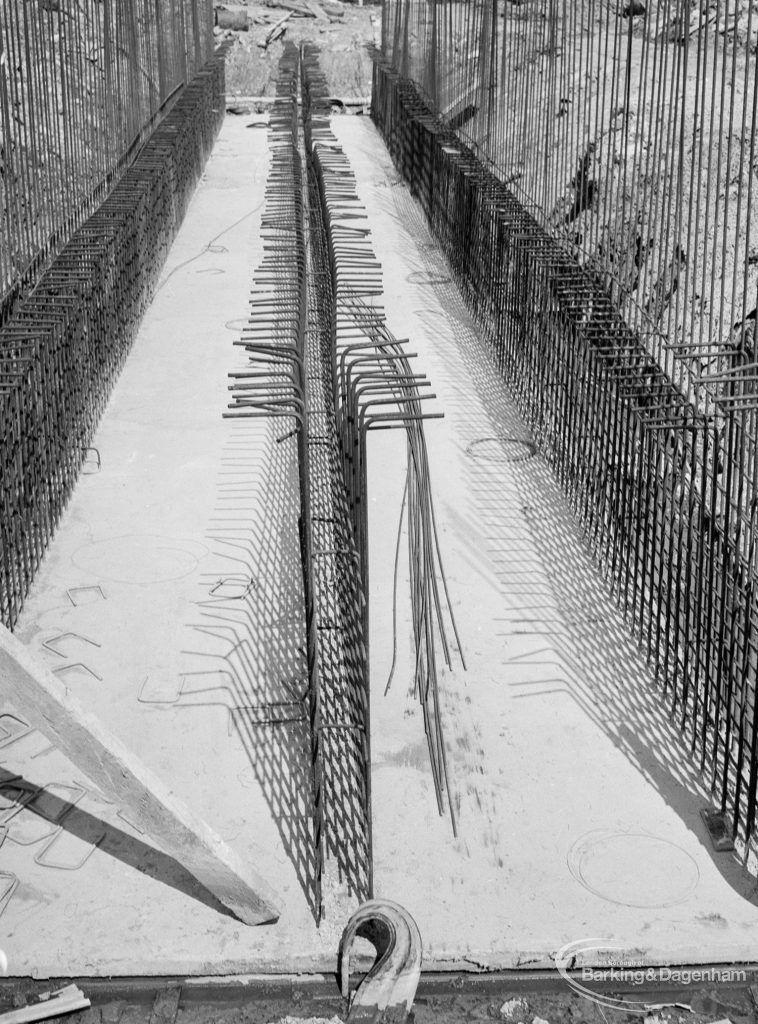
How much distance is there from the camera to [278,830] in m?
5.59

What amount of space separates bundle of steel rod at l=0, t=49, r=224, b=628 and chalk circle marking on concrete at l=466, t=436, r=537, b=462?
116 inches

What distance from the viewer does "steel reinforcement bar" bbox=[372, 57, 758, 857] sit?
19.3ft

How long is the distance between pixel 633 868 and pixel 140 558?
392 centimetres

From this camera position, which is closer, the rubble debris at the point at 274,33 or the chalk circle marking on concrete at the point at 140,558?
the chalk circle marking on concrete at the point at 140,558

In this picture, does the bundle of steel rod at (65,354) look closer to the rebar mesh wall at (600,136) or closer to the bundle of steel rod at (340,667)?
the bundle of steel rod at (340,667)

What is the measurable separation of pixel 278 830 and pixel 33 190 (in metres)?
6.98

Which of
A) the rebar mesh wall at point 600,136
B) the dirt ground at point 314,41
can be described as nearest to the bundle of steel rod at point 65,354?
the rebar mesh wall at point 600,136

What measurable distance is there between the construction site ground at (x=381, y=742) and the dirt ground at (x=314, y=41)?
26385mm

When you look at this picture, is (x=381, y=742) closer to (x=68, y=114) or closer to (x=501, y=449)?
(x=501, y=449)

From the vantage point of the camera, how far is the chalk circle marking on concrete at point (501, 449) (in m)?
9.76

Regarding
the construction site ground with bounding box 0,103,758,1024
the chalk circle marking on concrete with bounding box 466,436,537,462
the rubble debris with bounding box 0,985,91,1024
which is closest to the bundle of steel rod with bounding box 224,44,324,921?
the construction site ground with bounding box 0,103,758,1024

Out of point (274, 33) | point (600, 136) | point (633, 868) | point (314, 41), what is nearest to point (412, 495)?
point (633, 868)

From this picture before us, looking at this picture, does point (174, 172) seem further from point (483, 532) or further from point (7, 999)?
point (7, 999)

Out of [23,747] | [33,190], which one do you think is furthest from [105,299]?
[23,747]
